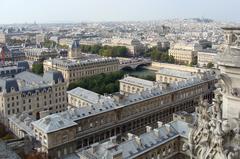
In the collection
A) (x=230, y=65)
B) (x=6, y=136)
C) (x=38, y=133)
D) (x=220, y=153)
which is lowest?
(x=6, y=136)

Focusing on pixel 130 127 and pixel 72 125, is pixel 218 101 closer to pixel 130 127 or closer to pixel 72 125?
pixel 72 125

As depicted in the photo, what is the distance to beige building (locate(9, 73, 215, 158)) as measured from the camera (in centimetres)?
3177

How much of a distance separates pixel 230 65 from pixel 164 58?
9795 centimetres

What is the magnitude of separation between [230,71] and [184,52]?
330ft

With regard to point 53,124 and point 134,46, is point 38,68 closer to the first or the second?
point 134,46

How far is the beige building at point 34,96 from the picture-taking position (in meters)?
45.0

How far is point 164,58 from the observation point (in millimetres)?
103250

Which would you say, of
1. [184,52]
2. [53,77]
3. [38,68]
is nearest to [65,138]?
[53,77]

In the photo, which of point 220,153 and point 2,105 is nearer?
point 220,153

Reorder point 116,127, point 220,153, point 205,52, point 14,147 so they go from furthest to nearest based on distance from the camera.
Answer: point 205,52, point 116,127, point 14,147, point 220,153

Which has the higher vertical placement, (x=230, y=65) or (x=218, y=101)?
(x=230, y=65)

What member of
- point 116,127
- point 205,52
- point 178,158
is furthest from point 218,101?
point 205,52

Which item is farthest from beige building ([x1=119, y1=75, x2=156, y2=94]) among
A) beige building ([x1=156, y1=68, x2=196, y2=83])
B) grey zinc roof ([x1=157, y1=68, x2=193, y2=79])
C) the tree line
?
grey zinc roof ([x1=157, y1=68, x2=193, y2=79])

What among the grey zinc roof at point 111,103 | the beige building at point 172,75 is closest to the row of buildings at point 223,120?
the grey zinc roof at point 111,103
